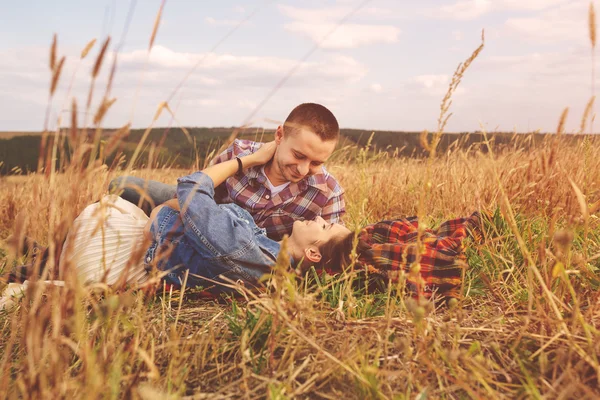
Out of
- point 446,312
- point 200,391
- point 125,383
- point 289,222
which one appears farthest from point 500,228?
point 125,383

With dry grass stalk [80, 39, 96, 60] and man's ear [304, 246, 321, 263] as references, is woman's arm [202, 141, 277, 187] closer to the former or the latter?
man's ear [304, 246, 321, 263]

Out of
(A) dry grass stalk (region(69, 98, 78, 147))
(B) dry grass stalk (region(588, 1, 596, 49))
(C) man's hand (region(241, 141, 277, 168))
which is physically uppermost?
(B) dry grass stalk (region(588, 1, 596, 49))

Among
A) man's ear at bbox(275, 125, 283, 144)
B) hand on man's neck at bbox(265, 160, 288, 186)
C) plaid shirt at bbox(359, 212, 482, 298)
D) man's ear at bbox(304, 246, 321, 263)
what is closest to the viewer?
plaid shirt at bbox(359, 212, 482, 298)

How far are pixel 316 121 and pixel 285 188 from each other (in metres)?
0.58

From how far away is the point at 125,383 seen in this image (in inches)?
57.3

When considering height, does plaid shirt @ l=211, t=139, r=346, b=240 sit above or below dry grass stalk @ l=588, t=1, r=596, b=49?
below

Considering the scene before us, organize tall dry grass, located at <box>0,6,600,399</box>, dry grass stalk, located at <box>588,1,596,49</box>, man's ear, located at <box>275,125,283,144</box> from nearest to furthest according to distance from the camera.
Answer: tall dry grass, located at <box>0,6,600,399</box> < dry grass stalk, located at <box>588,1,596,49</box> < man's ear, located at <box>275,125,283,144</box>

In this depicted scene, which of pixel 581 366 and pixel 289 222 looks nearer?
pixel 581 366

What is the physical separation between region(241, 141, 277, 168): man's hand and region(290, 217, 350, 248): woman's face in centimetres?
72

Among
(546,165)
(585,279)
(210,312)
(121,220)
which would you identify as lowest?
(210,312)

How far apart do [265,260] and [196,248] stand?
0.38 metres

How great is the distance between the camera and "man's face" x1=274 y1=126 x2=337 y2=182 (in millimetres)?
3059

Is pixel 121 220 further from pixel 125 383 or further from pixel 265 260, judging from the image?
pixel 125 383

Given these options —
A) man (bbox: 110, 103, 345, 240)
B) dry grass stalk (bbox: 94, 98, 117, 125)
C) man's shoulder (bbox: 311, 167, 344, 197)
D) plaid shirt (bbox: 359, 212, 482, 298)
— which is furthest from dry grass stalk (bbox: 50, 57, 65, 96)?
man's shoulder (bbox: 311, 167, 344, 197)
